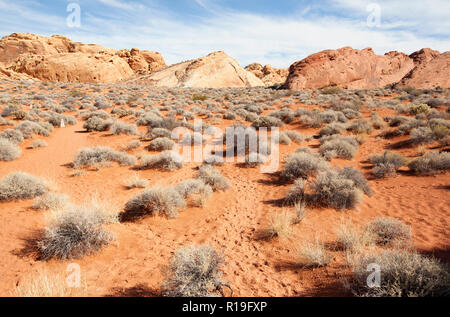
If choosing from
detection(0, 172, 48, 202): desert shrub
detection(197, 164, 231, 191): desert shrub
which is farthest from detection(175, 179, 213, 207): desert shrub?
detection(0, 172, 48, 202): desert shrub

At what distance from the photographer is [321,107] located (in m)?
18.2

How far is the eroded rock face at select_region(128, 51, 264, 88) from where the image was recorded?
1781 inches

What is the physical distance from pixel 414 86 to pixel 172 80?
3922 cm

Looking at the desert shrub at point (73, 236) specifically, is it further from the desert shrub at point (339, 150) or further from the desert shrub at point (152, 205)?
the desert shrub at point (339, 150)

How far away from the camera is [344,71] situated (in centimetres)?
3175

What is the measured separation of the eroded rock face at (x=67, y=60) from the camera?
42781mm

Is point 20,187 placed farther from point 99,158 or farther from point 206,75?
point 206,75

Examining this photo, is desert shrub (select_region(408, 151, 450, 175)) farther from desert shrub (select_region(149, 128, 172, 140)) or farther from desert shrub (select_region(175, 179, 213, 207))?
desert shrub (select_region(149, 128, 172, 140))

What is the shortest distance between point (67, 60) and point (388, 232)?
185 feet

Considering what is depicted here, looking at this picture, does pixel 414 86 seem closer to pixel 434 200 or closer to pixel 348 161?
pixel 348 161

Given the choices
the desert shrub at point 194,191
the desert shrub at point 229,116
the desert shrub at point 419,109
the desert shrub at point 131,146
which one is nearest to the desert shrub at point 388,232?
the desert shrub at point 194,191

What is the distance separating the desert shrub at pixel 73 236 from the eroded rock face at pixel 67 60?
4925 centimetres

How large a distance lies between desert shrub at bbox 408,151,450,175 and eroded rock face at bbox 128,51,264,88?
40885mm
